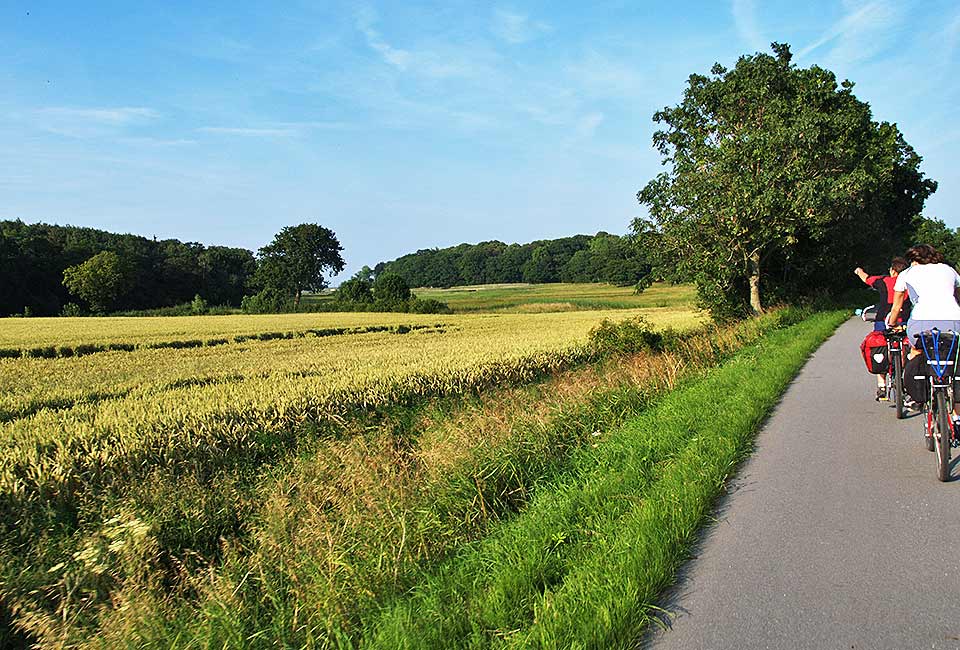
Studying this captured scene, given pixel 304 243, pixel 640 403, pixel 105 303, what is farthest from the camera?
pixel 304 243

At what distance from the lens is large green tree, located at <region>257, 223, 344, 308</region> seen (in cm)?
8744

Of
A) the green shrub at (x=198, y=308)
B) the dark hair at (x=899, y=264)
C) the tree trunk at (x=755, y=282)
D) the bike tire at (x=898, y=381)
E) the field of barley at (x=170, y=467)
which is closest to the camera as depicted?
the field of barley at (x=170, y=467)

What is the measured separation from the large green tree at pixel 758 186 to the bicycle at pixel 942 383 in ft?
61.6

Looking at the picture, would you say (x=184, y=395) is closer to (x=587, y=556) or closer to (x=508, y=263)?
(x=587, y=556)

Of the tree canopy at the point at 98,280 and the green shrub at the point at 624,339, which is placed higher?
the tree canopy at the point at 98,280

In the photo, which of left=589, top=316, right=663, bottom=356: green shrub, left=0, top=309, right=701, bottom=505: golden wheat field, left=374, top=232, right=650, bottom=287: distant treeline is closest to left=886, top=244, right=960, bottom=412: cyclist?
left=0, top=309, right=701, bottom=505: golden wheat field

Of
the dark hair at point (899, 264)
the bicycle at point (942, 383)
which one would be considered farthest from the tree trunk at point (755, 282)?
the bicycle at point (942, 383)

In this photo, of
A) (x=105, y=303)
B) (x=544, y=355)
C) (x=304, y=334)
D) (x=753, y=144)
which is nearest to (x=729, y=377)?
(x=544, y=355)

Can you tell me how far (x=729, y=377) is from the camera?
1091cm

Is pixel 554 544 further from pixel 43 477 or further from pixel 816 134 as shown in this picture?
pixel 816 134

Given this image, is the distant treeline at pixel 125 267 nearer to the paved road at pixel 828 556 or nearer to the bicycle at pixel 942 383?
the paved road at pixel 828 556

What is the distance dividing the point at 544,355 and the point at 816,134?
1546cm

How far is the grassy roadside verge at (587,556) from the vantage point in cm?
331

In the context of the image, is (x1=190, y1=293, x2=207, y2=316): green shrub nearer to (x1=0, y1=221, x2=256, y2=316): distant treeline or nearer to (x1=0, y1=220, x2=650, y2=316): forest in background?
(x1=0, y1=220, x2=650, y2=316): forest in background
